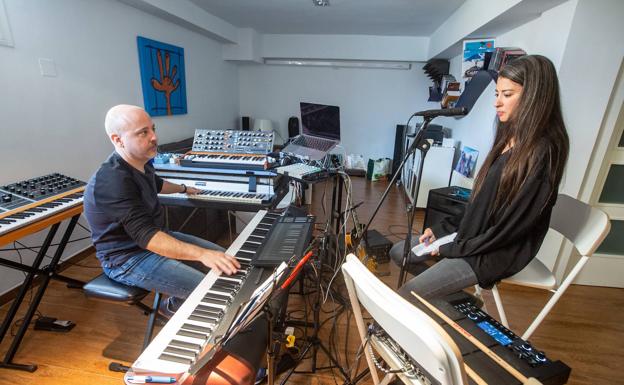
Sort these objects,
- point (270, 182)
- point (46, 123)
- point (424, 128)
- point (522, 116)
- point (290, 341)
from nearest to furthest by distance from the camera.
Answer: point (522, 116)
point (424, 128)
point (290, 341)
point (270, 182)
point (46, 123)

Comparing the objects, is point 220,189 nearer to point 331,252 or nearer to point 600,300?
point 331,252

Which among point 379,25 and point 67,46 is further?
point 379,25

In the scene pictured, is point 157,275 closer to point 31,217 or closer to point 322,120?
point 31,217

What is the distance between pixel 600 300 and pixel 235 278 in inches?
103

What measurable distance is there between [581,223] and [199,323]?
1.74 m

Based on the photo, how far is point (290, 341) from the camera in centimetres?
138

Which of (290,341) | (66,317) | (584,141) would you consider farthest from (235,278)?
(584,141)

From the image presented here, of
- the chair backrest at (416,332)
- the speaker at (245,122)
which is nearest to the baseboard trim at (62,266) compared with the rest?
the chair backrest at (416,332)

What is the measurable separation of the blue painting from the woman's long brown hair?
3187 millimetres

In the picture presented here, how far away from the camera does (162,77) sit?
3.32 m

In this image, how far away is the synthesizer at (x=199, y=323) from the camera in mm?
854

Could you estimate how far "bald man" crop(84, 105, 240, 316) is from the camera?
4.05 feet

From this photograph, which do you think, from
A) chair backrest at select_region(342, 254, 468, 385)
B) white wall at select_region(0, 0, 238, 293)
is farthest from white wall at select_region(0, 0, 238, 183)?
chair backrest at select_region(342, 254, 468, 385)

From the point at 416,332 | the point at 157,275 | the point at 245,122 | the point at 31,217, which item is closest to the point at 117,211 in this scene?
the point at 157,275
